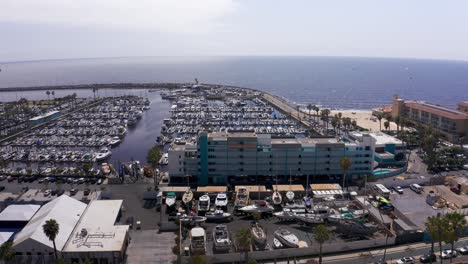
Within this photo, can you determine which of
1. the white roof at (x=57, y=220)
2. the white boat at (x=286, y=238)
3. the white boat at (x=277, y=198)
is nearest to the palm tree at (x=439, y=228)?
the white boat at (x=286, y=238)

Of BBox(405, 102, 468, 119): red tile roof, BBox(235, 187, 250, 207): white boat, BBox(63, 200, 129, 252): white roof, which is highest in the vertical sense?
BBox(405, 102, 468, 119): red tile roof

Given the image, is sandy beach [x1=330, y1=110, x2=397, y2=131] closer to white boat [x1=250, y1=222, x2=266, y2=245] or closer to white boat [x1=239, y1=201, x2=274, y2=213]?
white boat [x1=239, y1=201, x2=274, y2=213]

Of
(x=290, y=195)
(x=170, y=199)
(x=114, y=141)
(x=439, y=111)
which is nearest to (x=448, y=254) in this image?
(x=290, y=195)

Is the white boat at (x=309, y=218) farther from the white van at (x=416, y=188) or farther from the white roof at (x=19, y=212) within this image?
the white roof at (x=19, y=212)

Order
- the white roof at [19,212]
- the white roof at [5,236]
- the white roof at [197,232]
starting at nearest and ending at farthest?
the white roof at [5,236] → the white roof at [197,232] → the white roof at [19,212]

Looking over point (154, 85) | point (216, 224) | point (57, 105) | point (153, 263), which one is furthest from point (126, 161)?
point (154, 85)

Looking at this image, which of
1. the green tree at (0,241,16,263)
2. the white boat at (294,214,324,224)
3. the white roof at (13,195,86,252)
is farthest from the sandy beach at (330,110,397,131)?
the green tree at (0,241,16,263)

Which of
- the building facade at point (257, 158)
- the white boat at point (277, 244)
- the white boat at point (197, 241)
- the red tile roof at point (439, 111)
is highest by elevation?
the red tile roof at point (439, 111)
